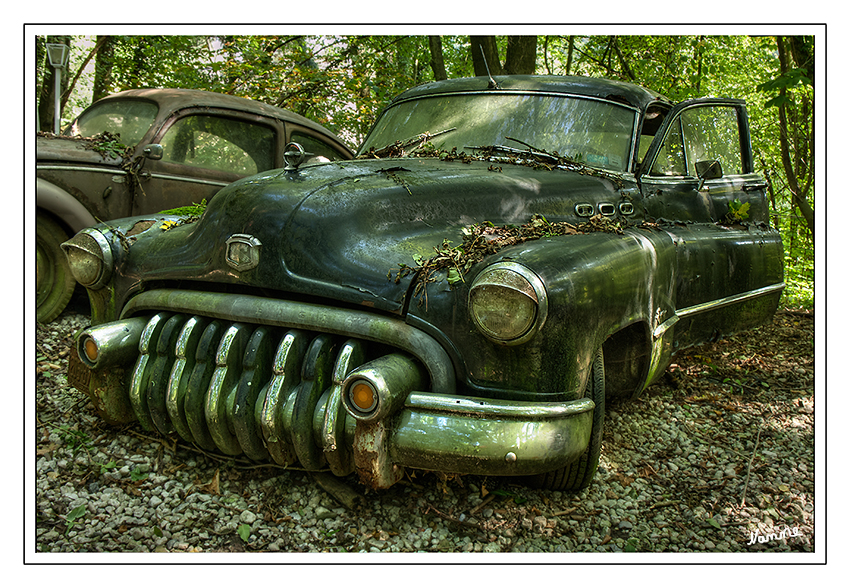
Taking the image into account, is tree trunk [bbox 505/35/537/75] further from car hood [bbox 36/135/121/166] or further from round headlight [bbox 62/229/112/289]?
round headlight [bbox 62/229/112/289]

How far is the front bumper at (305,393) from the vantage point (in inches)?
84.2

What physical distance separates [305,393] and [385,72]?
9086mm

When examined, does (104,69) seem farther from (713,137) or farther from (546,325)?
(546,325)

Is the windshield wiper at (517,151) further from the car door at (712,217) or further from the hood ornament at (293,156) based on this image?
the hood ornament at (293,156)

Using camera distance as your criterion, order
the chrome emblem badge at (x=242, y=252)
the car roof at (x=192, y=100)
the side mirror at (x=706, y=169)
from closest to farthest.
→ the chrome emblem badge at (x=242, y=252) → the side mirror at (x=706, y=169) → the car roof at (x=192, y=100)

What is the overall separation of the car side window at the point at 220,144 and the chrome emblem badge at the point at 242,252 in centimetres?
349

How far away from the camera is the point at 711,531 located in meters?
2.50

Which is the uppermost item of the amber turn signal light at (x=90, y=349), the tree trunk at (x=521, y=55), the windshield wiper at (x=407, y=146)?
the tree trunk at (x=521, y=55)

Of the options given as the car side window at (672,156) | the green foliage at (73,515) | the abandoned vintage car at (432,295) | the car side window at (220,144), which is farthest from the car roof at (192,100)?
the green foliage at (73,515)

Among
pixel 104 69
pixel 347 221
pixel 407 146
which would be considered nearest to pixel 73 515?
pixel 347 221
